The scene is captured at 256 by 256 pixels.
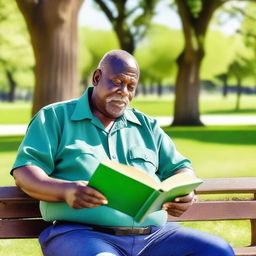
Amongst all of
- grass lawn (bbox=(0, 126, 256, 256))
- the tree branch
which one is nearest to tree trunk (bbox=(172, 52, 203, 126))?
the tree branch

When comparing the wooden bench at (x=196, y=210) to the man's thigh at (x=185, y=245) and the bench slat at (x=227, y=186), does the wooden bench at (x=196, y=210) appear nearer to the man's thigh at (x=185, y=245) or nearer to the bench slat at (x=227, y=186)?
the bench slat at (x=227, y=186)

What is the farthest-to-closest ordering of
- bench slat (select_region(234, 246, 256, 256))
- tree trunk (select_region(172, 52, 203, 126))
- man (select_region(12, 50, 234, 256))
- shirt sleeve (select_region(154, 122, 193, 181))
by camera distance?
tree trunk (select_region(172, 52, 203, 126)), bench slat (select_region(234, 246, 256, 256)), shirt sleeve (select_region(154, 122, 193, 181)), man (select_region(12, 50, 234, 256))

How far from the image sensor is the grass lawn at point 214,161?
6.23 metres

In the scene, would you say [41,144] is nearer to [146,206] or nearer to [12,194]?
[12,194]

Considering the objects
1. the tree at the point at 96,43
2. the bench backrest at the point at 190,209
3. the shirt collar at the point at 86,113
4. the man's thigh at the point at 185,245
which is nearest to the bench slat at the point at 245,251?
the bench backrest at the point at 190,209

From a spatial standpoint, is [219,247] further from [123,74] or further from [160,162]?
[123,74]

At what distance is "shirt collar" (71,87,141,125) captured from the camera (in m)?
3.48

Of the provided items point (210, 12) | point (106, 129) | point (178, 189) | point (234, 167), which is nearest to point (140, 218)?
point (178, 189)

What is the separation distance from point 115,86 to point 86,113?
0.61 ft

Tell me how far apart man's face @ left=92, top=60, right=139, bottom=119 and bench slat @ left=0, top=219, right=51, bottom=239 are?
718mm

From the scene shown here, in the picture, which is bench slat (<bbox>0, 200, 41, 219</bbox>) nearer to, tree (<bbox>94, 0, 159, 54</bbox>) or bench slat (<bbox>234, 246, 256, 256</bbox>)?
bench slat (<bbox>234, 246, 256, 256</bbox>)

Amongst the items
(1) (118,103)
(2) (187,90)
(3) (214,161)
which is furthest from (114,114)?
(2) (187,90)

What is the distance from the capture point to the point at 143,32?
31250 mm

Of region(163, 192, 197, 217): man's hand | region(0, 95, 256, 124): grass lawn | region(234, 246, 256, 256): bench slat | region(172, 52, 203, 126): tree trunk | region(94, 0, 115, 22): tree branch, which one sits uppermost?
region(163, 192, 197, 217): man's hand
